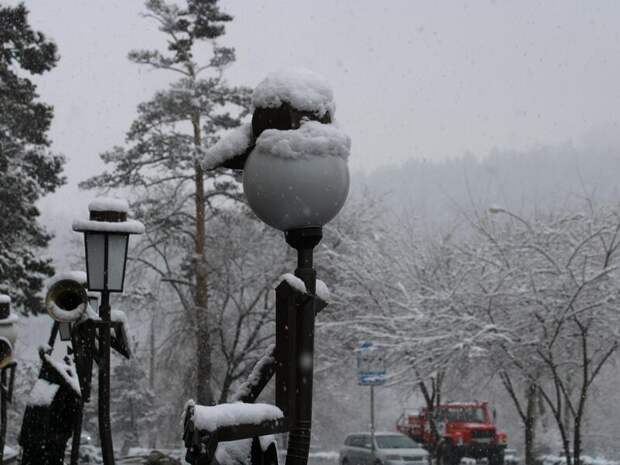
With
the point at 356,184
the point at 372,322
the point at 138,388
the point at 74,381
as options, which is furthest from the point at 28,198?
the point at 138,388

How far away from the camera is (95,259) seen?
6.76 m

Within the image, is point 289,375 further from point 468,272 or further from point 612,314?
point 468,272

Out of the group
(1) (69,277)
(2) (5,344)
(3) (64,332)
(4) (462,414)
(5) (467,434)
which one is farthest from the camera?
(4) (462,414)

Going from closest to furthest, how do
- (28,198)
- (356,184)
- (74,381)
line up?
(74,381)
(28,198)
(356,184)

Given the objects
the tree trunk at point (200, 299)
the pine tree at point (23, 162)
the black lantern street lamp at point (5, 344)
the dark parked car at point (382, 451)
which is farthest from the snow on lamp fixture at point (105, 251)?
the tree trunk at point (200, 299)

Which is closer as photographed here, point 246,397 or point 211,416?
point 211,416

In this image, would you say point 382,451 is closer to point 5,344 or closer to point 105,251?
point 5,344

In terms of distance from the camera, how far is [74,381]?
5.92 metres

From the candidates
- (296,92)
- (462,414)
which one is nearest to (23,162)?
(462,414)

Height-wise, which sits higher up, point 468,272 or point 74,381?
point 468,272

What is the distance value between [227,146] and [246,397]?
1.09 metres

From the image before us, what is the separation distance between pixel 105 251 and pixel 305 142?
12.2 feet

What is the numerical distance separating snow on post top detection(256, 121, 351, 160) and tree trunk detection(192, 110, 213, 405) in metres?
21.0

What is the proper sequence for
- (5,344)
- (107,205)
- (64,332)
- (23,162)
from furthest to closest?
(23,162) < (64,332) < (5,344) < (107,205)
